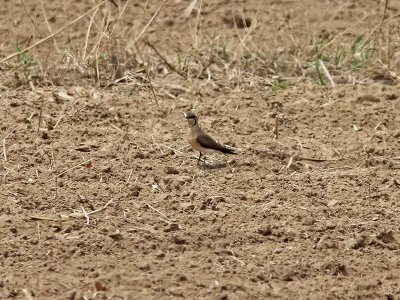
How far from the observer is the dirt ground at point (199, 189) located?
208 inches

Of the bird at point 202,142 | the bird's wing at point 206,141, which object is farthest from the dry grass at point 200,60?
the bird's wing at point 206,141

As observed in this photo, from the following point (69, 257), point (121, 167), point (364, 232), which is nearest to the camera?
point (69, 257)

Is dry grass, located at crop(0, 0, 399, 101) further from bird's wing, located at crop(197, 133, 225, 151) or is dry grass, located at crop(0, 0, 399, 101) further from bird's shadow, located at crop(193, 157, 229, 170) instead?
bird's wing, located at crop(197, 133, 225, 151)

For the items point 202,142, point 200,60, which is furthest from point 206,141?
point 200,60

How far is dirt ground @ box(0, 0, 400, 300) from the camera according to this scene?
529cm

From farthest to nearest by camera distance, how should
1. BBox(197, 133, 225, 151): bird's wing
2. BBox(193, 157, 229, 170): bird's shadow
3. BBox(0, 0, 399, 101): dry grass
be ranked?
1. BBox(0, 0, 399, 101): dry grass
2. BBox(193, 157, 229, 170): bird's shadow
3. BBox(197, 133, 225, 151): bird's wing

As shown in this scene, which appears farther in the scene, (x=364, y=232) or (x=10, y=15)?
(x=10, y=15)

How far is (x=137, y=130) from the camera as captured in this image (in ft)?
22.8

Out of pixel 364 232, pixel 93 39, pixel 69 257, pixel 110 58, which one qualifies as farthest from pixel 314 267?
pixel 93 39

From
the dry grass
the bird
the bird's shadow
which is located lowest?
the dry grass

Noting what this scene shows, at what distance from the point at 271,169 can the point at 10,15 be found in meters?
3.62

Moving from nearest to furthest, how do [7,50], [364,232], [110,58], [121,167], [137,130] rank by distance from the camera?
[364,232], [121,167], [137,130], [110,58], [7,50]

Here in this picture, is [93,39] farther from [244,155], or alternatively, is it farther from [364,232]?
[364,232]

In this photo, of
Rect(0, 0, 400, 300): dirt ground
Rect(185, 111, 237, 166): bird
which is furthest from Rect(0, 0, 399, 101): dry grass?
Rect(185, 111, 237, 166): bird
